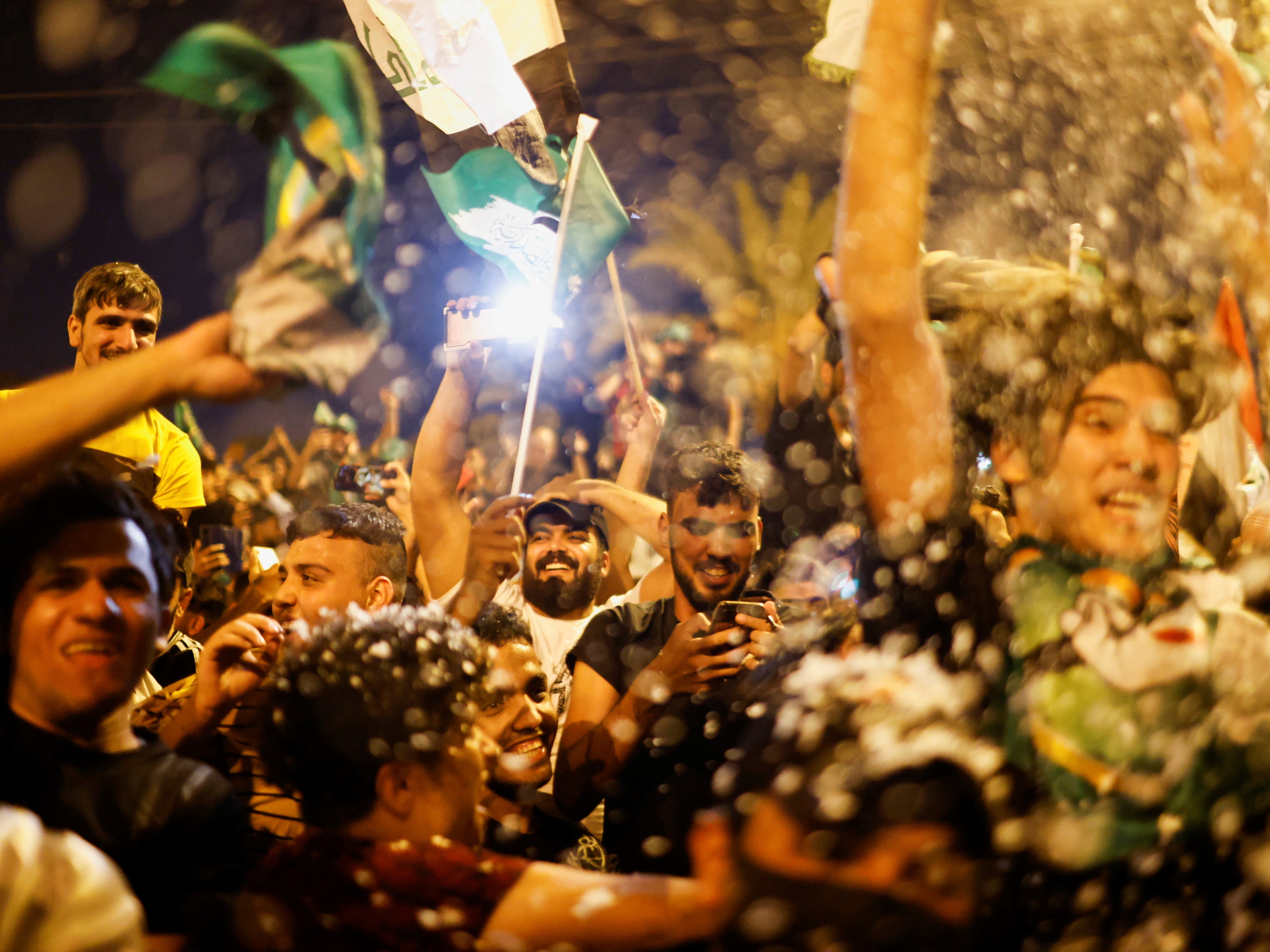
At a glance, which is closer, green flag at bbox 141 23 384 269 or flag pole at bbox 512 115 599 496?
green flag at bbox 141 23 384 269

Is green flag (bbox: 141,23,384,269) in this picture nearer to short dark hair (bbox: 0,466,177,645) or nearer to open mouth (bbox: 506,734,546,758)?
short dark hair (bbox: 0,466,177,645)

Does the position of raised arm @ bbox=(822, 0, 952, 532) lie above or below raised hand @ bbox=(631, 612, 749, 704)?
above

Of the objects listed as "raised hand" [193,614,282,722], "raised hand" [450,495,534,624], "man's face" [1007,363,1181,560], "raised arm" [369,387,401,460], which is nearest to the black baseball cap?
"raised hand" [450,495,534,624]

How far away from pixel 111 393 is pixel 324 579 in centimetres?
145

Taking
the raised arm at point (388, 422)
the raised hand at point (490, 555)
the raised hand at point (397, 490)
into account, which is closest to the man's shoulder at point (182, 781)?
the raised hand at point (490, 555)

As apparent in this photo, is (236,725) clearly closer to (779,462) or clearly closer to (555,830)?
(555,830)

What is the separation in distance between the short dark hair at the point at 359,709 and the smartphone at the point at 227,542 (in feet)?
8.73

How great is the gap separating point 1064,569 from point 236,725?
1.84 metres

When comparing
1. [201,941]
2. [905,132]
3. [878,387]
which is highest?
[905,132]

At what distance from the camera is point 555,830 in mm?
2301

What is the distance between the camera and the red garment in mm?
1369

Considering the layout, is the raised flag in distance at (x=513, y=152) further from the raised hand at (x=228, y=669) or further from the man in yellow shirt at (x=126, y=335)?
the raised hand at (x=228, y=669)

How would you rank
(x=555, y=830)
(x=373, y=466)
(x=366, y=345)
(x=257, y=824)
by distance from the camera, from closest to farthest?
(x=366, y=345) < (x=257, y=824) < (x=555, y=830) < (x=373, y=466)

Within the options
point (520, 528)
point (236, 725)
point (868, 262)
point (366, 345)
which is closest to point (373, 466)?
point (520, 528)
